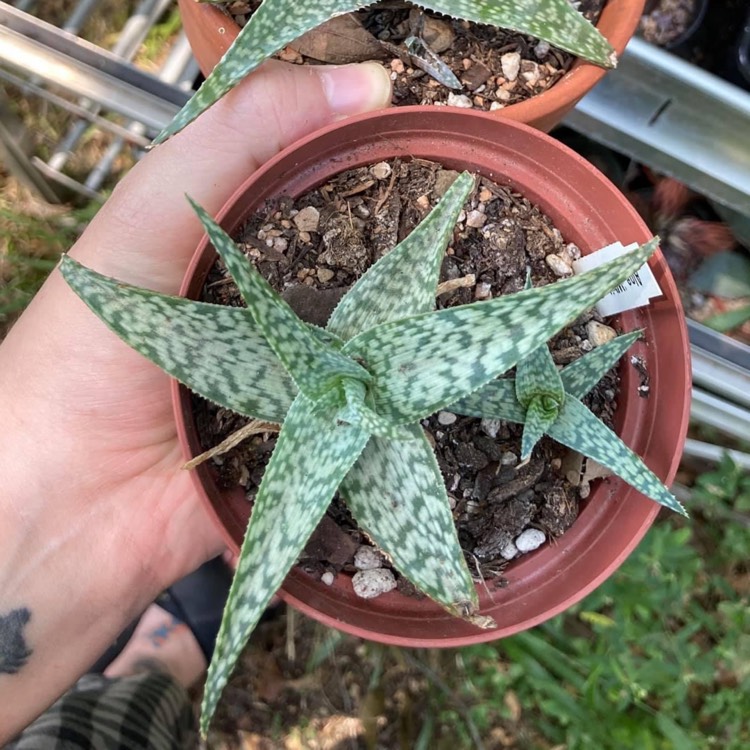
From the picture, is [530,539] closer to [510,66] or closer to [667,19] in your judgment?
[510,66]

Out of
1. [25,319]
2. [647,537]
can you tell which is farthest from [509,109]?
[647,537]

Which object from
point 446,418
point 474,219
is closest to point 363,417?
point 446,418

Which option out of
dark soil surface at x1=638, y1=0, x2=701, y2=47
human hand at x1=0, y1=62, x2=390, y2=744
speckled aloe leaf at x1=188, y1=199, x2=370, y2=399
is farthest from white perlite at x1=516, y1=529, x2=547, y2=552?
dark soil surface at x1=638, y1=0, x2=701, y2=47

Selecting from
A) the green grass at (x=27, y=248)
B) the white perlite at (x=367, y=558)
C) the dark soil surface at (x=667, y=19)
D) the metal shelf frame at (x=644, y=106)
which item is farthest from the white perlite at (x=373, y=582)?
the dark soil surface at (x=667, y=19)

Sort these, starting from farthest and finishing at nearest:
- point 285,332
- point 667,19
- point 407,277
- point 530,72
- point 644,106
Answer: point 667,19, point 644,106, point 530,72, point 407,277, point 285,332

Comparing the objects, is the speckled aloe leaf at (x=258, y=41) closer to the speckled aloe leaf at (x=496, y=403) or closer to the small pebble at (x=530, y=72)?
the small pebble at (x=530, y=72)

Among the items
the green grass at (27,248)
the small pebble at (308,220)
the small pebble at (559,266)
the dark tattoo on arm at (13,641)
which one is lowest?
the dark tattoo on arm at (13,641)

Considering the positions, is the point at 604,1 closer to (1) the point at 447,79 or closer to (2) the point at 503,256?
(1) the point at 447,79
